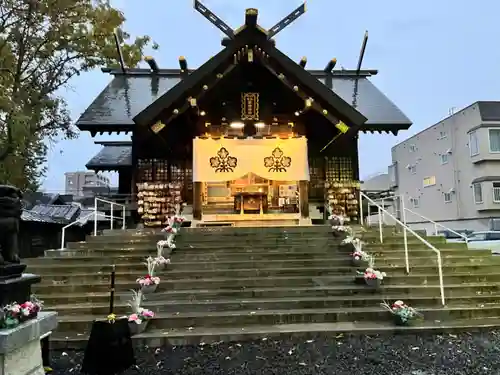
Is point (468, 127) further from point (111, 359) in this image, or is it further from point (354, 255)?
point (111, 359)

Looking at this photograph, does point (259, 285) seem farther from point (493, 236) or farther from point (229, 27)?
point (493, 236)

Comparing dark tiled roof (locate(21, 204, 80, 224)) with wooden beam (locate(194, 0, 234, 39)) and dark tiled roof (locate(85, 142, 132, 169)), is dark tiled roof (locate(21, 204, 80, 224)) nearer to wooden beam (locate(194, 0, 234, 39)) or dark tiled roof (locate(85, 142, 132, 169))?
dark tiled roof (locate(85, 142, 132, 169))

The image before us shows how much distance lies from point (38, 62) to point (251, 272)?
9734 millimetres

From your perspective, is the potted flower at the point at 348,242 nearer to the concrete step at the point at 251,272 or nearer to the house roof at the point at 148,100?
the concrete step at the point at 251,272

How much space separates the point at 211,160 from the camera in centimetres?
1125

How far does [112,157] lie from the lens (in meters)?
16.3

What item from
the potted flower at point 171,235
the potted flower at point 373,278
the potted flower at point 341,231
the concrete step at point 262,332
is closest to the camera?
the concrete step at point 262,332

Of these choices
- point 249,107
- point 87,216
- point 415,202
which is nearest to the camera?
point 87,216

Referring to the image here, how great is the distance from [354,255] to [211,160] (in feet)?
17.1

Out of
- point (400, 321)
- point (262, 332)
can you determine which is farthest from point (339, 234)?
point (262, 332)

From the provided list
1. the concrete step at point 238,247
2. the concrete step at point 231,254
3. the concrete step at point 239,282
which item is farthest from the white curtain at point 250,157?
the concrete step at point 239,282

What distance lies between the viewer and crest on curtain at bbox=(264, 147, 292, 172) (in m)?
11.3

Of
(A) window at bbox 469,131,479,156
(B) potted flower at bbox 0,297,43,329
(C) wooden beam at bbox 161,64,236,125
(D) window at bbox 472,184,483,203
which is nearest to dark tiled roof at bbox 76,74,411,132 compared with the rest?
(C) wooden beam at bbox 161,64,236,125

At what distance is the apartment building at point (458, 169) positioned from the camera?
69.2 ft
